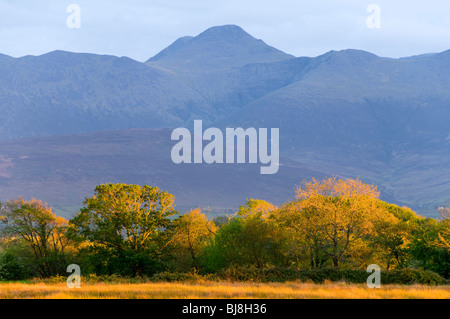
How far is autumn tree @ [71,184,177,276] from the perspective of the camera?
6438 cm

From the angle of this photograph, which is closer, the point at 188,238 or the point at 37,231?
the point at 188,238

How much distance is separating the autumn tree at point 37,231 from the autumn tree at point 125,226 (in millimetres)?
9291

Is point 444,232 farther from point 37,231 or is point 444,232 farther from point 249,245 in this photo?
point 37,231

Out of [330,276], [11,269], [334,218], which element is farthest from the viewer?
[11,269]

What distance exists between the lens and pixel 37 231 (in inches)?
3113

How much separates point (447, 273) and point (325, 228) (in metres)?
13.6

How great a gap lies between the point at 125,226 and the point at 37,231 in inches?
703

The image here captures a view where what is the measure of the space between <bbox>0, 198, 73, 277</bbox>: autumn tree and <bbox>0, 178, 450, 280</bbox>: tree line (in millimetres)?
282

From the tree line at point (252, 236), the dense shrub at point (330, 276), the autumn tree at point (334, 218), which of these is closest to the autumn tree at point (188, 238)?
the tree line at point (252, 236)

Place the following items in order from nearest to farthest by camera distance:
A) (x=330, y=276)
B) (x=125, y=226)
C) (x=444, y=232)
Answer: (x=330, y=276) < (x=444, y=232) < (x=125, y=226)

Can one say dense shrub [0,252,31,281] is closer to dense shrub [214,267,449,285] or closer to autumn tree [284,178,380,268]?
autumn tree [284,178,380,268]

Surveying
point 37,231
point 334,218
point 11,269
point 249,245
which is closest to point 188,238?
point 249,245

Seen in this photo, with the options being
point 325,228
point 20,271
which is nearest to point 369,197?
point 325,228
